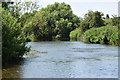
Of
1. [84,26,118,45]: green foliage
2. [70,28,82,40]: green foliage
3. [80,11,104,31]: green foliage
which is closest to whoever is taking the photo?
[84,26,118,45]: green foliage

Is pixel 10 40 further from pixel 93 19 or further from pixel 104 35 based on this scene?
pixel 93 19

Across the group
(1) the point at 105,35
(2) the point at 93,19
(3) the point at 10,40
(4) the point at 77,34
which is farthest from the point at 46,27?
(3) the point at 10,40

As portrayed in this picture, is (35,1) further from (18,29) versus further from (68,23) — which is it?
(68,23)

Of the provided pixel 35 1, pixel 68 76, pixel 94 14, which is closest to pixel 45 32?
pixel 94 14

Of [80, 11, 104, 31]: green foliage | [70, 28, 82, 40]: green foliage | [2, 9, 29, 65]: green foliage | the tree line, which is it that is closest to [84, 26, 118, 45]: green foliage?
the tree line

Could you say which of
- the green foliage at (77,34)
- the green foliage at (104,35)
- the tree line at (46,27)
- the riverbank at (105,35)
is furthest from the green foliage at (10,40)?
the green foliage at (77,34)

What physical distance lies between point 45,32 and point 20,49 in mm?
72690

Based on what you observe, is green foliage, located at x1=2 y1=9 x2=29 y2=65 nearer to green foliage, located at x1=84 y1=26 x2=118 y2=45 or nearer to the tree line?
the tree line

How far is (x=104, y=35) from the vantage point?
56.5 meters

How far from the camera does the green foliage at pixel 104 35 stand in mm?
50981

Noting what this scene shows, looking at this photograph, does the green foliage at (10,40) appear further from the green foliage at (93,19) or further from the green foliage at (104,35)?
the green foliage at (93,19)

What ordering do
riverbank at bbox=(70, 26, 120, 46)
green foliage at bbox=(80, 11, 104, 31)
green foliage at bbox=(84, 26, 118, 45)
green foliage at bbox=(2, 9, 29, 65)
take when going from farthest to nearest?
1. green foliage at bbox=(80, 11, 104, 31)
2. green foliage at bbox=(84, 26, 118, 45)
3. riverbank at bbox=(70, 26, 120, 46)
4. green foliage at bbox=(2, 9, 29, 65)

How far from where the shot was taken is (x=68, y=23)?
98375 mm

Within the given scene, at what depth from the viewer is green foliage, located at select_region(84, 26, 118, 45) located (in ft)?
167
